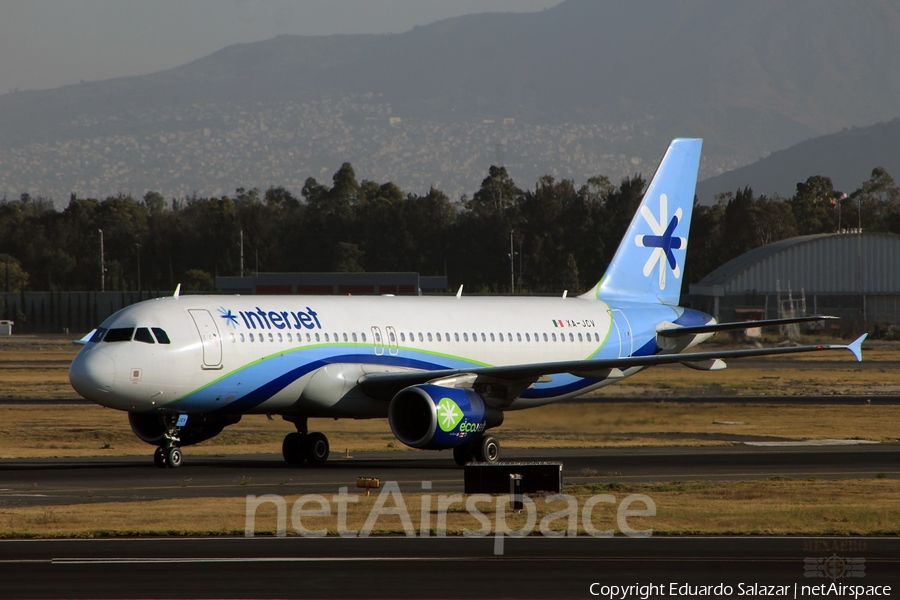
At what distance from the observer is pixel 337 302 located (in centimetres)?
3384

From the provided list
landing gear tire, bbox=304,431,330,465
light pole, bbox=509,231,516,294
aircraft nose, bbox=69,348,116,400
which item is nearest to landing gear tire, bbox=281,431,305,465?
landing gear tire, bbox=304,431,330,465

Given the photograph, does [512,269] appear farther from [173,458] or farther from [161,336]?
[161,336]

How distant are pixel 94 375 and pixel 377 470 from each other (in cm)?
672

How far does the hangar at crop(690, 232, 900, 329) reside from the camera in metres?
126

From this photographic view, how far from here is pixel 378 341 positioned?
109ft

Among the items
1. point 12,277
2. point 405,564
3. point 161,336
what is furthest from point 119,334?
point 12,277

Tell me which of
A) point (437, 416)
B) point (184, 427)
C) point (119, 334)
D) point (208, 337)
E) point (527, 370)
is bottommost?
point (184, 427)

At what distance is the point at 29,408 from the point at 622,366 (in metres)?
28.3

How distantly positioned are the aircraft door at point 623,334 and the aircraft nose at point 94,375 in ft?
51.9

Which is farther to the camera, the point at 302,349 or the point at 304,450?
the point at 304,450

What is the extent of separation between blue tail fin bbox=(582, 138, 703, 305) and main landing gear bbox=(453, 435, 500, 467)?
10092mm

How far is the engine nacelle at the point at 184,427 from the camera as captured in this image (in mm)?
31156
